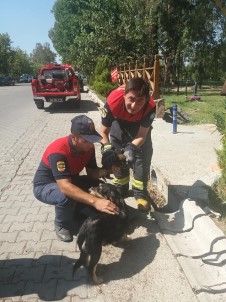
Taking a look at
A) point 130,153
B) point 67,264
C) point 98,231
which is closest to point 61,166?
point 98,231

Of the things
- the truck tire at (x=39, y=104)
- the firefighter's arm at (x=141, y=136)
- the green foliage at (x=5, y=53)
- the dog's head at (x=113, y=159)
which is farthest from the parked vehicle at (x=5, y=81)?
the dog's head at (x=113, y=159)

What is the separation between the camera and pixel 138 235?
3.86 m

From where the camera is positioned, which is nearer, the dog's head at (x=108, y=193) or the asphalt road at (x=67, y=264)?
the asphalt road at (x=67, y=264)

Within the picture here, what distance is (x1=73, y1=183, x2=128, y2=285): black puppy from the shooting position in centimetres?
296

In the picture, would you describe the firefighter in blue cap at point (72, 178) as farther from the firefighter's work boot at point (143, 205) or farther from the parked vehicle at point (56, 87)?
the parked vehicle at point (56, 87)

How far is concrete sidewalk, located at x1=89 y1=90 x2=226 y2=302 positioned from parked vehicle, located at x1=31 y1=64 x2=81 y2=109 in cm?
827

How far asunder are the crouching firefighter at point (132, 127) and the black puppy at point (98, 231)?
0.54 m

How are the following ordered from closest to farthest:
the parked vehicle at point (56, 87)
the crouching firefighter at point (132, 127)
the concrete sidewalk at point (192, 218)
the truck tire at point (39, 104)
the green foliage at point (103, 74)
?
the concrete sidewalk at point (192, 218), the crouching firefighter at point (132, 127), the parked vehicle at point (56, 87), the truck tire at point (39, 104), the green foliage at point (103, 74)

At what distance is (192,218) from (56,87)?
12.1m

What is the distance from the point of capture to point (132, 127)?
4.29 m

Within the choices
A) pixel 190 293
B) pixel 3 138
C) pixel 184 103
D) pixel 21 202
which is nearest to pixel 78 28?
pixel 184 103

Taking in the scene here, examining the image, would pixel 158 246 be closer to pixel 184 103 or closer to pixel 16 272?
pixel 16 272

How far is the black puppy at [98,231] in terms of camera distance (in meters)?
2.96

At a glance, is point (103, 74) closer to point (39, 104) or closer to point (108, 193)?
point (39, 104)
